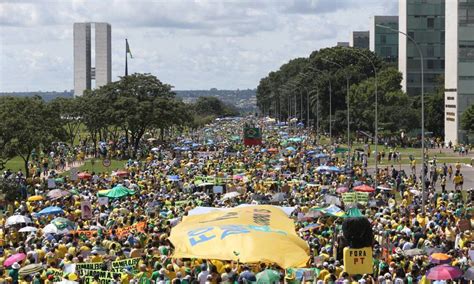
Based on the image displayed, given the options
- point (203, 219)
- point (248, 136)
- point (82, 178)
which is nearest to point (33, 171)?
point (82, 178)

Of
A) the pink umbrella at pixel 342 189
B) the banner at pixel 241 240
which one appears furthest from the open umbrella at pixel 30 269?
the pink umbrella at pixel 342 189

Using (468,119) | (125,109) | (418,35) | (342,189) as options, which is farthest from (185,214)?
(418,35)

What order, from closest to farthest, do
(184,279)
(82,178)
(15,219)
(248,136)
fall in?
1. (184,279)
2. (15,219)
3. (82,178)
4. (248,136)

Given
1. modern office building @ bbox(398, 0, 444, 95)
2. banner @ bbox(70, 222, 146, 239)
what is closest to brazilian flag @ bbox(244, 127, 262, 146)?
modern office building @ bbox(398, 0, 444, 95)

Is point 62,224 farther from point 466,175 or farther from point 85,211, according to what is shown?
point 466,175

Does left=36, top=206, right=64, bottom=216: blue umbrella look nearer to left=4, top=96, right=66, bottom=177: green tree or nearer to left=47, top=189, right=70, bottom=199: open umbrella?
left=47, top=189, right=70, bottom=199: open umbrella

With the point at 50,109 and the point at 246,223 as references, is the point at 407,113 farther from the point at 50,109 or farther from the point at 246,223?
the point at 246,223

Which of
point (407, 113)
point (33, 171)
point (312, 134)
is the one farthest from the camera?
point (312, 134)
